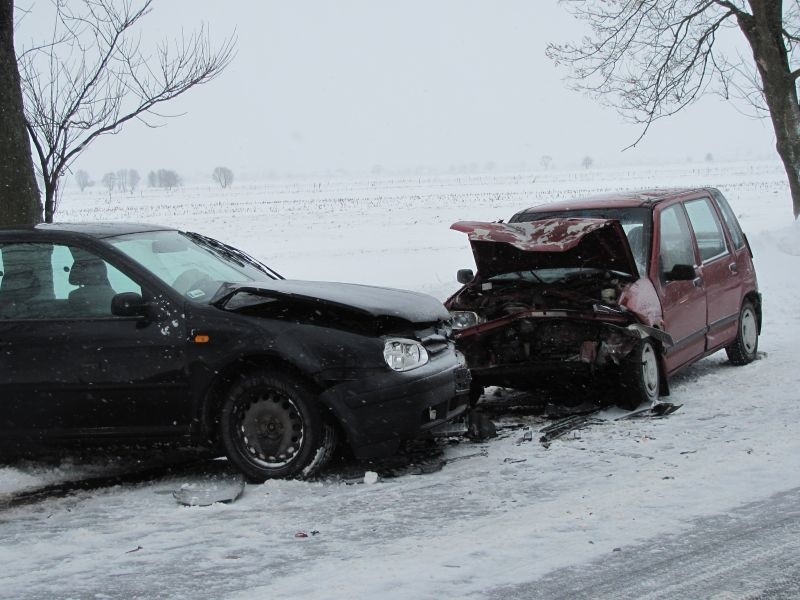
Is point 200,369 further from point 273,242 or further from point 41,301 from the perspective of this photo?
point 273,242

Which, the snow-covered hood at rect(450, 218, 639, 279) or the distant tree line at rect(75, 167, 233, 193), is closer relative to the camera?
the snow-covered hood at rect(450, 218, 639, 279)

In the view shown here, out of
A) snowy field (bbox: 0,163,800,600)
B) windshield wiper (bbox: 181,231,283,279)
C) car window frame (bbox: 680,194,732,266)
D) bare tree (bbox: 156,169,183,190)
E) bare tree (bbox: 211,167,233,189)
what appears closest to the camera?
snowy field (bbox: 0,163,800,600)

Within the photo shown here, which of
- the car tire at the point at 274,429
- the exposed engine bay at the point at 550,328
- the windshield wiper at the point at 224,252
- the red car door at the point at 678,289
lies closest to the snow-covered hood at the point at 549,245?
the exposed engine bay at the point at 550,328

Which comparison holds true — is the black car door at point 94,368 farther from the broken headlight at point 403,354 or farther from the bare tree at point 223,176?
the bare tree at point 223,176

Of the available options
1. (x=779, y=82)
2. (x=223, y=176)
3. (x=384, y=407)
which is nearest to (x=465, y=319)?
(x=384, y=407)

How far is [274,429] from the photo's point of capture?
579cm

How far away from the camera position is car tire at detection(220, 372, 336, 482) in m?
5.69

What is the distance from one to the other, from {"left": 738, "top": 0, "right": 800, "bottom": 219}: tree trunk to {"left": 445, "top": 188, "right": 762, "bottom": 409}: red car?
10931 millimetres

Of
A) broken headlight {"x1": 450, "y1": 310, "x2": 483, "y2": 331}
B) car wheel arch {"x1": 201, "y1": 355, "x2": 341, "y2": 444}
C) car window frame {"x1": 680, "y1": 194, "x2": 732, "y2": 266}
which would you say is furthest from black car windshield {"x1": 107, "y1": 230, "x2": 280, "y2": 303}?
car window frame {"x1": 680, "y1": 194, "x2": 732, "y2": 266}

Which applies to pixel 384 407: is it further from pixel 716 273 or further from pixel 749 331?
pixel 749 331

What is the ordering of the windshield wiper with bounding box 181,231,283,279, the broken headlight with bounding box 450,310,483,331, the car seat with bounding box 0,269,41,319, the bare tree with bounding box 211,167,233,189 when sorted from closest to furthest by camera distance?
the car seat with bounding box 0,269,41,319
the windshield wiper with bounding box 181,231,283,279
the broken headlight with bounding box 450,310,483,331
the bare tree with bounding box 211,167,233,189

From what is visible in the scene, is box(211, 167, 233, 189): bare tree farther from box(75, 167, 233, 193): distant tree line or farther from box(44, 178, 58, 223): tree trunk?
box(44, 178, 58, 223): tree trunk

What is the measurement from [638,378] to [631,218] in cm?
164

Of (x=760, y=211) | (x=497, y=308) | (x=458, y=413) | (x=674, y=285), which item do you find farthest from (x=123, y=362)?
(x=760, y=211)
